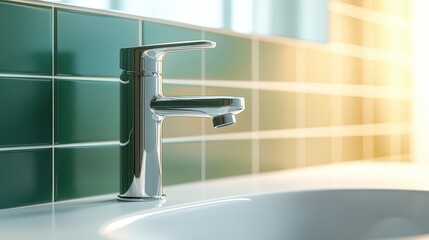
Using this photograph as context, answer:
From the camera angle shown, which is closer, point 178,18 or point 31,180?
point 31,180

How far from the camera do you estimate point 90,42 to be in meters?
0.89

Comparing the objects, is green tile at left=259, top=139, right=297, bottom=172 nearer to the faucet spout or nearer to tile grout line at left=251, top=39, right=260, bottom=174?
tile grout line at left=251, top=39, right=260, bottom=174

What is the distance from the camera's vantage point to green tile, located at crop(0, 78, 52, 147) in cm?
77

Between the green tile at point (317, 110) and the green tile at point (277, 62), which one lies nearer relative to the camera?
the green tile at point (277, 62)

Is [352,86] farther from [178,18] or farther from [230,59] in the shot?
[178,18]

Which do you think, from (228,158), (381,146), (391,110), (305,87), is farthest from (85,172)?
(391,110)

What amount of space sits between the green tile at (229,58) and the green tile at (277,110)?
7 centimetres

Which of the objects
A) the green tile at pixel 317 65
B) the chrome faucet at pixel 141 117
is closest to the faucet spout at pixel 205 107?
the chrome faucet at pixel 141 117

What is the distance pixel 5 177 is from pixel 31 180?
0.12ft

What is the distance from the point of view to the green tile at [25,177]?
780 mm

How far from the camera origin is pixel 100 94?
0.90m

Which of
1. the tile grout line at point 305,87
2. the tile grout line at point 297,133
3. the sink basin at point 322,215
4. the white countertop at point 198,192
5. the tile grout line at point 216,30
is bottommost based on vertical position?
the sink basin at point 322,215

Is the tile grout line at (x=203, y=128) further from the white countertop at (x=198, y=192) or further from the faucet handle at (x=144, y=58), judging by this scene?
the faucet handle at (x=144, y=58)

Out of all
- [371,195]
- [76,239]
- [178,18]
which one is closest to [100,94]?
[178,18]
